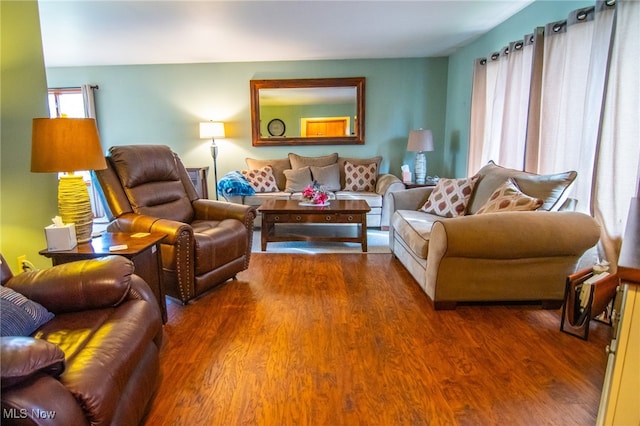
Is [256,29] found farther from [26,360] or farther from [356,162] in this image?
[26,360]

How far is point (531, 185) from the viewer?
107 inches

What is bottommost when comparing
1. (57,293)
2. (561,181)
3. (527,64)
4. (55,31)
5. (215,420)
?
(215,420)

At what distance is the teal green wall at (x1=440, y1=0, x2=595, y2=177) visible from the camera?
313 cm

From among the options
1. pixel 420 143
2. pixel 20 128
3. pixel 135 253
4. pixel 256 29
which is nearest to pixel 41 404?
pixel 135 253

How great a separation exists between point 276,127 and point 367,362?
4.35 meters

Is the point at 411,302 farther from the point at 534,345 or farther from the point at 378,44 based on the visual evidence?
the point at 378,44

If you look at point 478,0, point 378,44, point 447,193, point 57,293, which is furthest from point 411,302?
point 378,44

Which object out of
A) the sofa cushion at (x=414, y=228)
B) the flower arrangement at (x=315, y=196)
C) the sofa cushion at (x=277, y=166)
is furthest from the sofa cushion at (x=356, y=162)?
the sofa cushion at (x=414, y=228)

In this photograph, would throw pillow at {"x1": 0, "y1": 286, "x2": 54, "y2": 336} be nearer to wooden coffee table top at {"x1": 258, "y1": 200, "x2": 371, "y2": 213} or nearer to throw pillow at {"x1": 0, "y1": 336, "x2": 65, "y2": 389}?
throw pillow at {"x1": 0, "y1": 336, "x2": 65, "y2": 389}

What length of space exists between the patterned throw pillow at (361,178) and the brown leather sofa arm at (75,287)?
388 cm

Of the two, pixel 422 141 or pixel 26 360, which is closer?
pixel 26 360

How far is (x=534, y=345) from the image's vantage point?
2.08 meters

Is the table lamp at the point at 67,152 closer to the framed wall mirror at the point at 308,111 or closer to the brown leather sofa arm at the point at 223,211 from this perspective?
the brown leather sofa arm at the point at 223,211

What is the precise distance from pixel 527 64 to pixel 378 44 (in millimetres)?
1918
